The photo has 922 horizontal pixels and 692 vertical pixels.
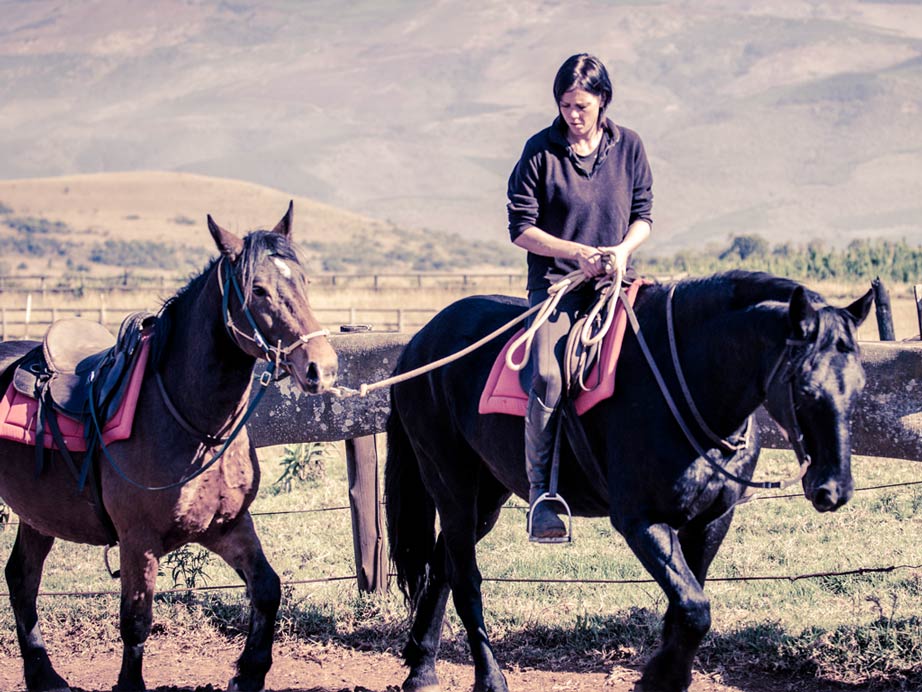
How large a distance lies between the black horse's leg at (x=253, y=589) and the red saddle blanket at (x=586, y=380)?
1.27 metres

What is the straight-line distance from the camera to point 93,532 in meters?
5.84

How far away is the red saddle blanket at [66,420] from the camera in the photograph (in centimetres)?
559

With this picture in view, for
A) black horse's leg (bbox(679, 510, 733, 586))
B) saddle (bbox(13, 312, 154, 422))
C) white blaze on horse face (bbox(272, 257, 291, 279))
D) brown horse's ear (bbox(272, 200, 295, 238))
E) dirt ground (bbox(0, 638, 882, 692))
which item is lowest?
dirt ground (bbox(0, 638, 882, 692))

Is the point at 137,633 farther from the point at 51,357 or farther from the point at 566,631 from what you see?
the point at 566,631

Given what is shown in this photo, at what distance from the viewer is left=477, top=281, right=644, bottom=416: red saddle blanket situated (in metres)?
5.00

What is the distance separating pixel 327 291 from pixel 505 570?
131 ft

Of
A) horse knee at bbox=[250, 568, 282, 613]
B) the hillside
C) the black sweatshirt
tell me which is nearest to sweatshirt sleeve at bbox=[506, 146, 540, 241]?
the black sweatshirt

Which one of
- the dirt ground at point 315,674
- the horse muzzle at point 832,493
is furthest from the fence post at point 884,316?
the horse muzzle at point 832,493

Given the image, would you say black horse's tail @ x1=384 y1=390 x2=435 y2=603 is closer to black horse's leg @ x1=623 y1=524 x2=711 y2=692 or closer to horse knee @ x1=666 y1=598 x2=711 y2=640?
black horse's leg @ x1=623 y1=524 x2=711 y2=692

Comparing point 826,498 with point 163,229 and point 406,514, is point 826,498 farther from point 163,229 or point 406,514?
point 163,229

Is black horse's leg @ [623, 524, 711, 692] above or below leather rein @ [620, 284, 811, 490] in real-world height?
below

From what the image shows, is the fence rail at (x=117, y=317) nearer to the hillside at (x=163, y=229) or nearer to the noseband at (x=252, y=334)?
the noseband at (x=252, y=334)

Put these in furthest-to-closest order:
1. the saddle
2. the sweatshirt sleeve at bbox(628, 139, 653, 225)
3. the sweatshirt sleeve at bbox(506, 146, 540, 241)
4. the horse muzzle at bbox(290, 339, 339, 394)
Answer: the saddle, the sweatshirt sleeve at bbox(628, 139, 653, 225), the sweatshirt sleeve at bbox(506, 146, 540, 241), the horse muzzle at bbox(290, 339, 339, 394)

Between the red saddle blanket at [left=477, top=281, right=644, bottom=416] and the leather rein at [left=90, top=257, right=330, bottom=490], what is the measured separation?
2.86ft
